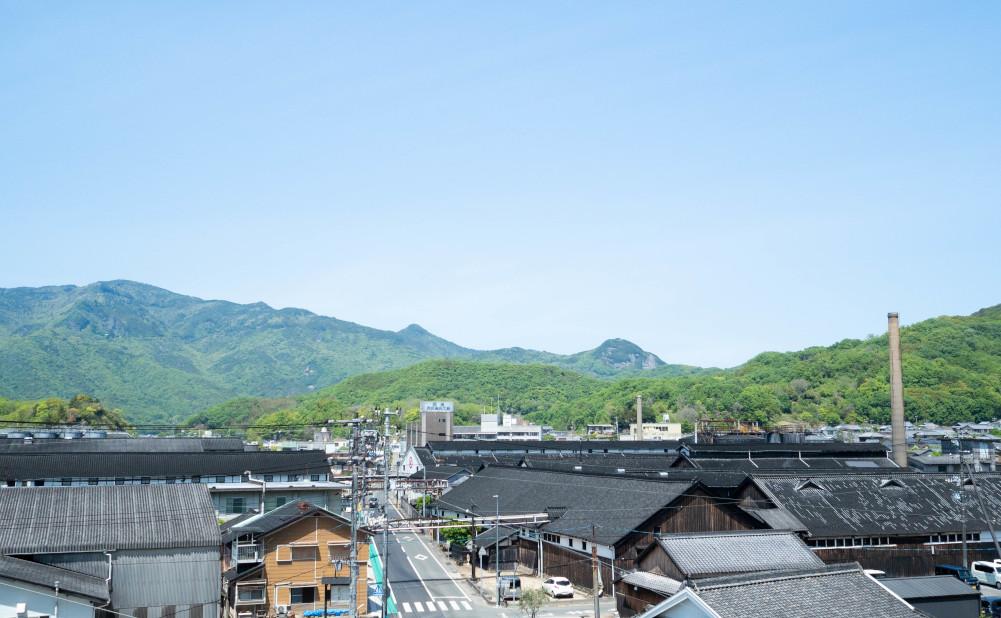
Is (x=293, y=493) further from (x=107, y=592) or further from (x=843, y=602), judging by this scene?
(x=843, y=602)

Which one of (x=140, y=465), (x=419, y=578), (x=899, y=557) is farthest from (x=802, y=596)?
(x=140, y=465)

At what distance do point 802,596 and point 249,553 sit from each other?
21.4 meters

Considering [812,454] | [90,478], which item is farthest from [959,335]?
[90,478]

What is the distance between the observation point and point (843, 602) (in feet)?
63.1

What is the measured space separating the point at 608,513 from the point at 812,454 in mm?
48826

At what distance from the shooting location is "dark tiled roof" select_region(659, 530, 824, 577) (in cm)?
3003

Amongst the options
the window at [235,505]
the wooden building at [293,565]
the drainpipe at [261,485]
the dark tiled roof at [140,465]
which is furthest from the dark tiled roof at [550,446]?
the wooden building at [293,565]

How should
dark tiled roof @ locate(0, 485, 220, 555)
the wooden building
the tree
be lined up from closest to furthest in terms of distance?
dark tiled roof @ locate(0, 485, 220, 555)
the tree
the wooden building

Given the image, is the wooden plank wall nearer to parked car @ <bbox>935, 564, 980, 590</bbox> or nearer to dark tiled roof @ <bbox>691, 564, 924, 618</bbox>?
parked car @ <bbox>935, 564, 980, 590</bbox>

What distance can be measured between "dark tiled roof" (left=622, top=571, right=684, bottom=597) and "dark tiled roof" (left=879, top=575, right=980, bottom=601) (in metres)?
6.62

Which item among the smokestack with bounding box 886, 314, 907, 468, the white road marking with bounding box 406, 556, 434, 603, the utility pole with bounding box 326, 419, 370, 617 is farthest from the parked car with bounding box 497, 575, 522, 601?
the smokestack with bounding box 886, 314, 907, 468

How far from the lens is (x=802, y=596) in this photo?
19.0 m

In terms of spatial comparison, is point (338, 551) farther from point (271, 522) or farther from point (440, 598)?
point (440, 598)

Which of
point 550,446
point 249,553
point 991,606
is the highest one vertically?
point 249,553
